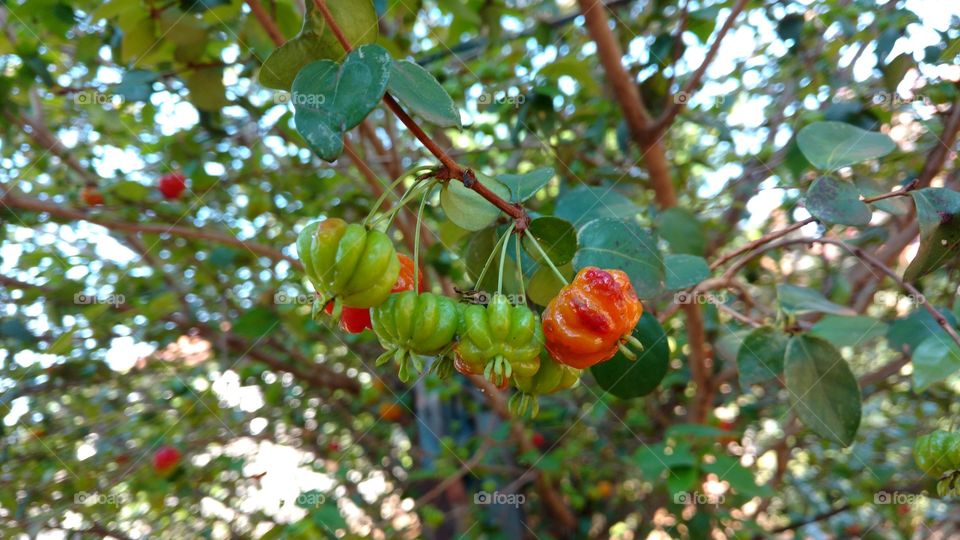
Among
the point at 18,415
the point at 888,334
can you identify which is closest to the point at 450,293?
the point at 888,334

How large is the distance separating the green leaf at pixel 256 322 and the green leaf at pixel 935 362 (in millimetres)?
1867

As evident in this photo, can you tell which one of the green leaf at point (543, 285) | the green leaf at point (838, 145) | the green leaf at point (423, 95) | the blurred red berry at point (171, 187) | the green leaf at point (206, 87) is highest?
the blurred red berry at point (171, 187)

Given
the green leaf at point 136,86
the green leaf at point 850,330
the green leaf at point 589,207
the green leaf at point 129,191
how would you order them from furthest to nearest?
the green leaf at point 129,191
the green leaf at point 136,86
the green leaf at point 850,330
the green leaf at point 589,207

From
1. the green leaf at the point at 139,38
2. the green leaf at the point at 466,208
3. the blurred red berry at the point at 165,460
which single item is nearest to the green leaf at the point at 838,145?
the green leaf at the point at 466,208

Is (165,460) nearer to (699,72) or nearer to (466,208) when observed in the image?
(466,208)

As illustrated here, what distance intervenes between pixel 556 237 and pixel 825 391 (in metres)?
0.57

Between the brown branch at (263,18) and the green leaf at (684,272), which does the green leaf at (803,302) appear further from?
the brown branch at (263,18)

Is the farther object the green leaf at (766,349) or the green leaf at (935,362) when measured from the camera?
the green leaf at (766,349)

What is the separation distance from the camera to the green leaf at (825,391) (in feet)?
Answer: 3.47

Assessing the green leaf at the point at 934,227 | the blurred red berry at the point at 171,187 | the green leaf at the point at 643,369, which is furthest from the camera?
the blurred red berry at the point at 171,187

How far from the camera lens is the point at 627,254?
92 centimetres

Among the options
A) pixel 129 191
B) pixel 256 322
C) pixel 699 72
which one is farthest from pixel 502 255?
pixel 129 191

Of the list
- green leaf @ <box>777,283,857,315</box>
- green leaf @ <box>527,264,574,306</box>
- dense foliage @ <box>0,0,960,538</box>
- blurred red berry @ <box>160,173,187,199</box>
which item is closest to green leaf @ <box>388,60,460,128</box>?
dense foliage @ <box>0,0,960,538</box>

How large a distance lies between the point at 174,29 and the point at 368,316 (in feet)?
3.59
